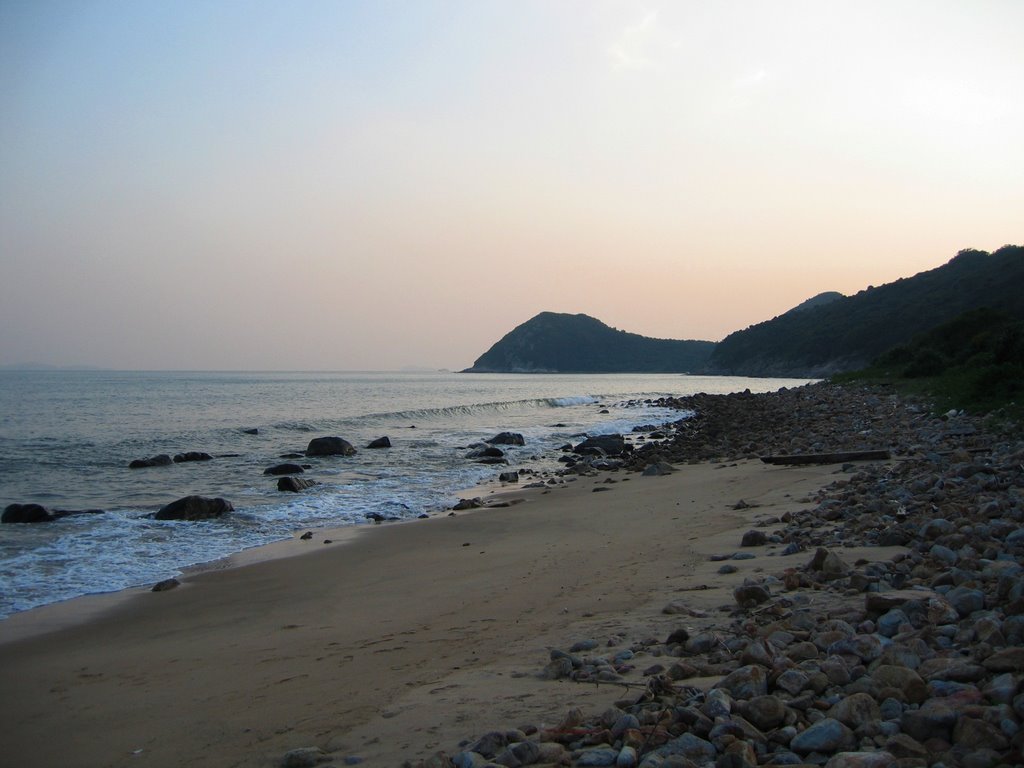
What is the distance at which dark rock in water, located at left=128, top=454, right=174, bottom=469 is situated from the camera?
2234cm

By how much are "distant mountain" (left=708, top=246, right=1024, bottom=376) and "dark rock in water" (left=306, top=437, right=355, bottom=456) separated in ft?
178

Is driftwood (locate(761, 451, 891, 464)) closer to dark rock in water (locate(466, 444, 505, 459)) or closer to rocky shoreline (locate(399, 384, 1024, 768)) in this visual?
rocky shoreline (locate(399, 384, 1024, 768))

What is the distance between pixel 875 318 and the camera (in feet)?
313

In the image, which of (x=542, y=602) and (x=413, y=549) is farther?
(x=413, y=549)

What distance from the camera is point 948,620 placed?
12.5 feet

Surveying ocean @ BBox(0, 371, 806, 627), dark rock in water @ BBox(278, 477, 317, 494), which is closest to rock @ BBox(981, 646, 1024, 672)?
ocean @ BBox(0, 371, 806, 627)

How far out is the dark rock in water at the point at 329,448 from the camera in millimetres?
25844

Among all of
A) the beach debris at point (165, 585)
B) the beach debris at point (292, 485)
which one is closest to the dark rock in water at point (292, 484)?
the beach debris at point (292, 485)

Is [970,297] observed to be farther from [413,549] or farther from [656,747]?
[656,747]

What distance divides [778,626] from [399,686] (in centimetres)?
250

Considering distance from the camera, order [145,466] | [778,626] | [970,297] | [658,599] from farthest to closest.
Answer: [970,297]
[145,466]
[658,599]
[778,626]

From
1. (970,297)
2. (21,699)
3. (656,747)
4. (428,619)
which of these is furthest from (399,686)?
(970,297)

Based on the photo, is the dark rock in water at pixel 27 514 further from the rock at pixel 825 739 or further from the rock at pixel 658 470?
the rock at pixel 825 739

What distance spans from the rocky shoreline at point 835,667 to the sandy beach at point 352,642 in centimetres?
33
